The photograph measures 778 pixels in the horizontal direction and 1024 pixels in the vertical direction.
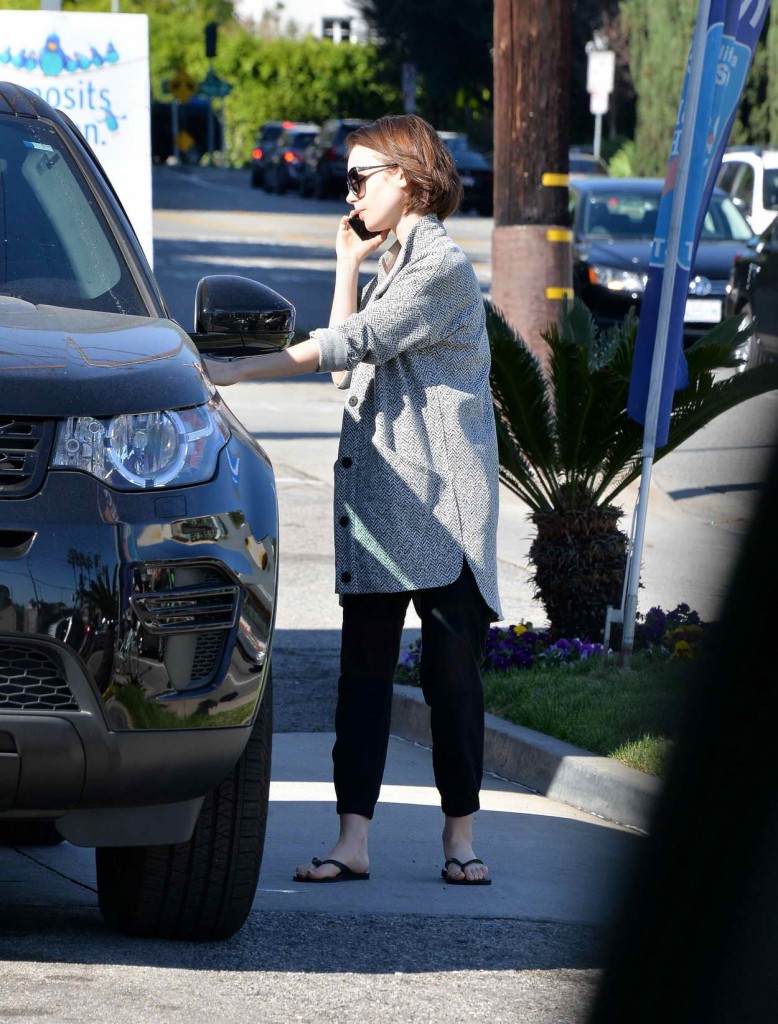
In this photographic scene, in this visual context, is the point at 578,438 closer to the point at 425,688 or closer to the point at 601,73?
the point at 425,688

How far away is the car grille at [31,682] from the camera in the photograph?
9.43ft

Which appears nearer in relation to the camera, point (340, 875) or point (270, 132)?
point (340, 875)

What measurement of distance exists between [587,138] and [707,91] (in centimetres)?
5046

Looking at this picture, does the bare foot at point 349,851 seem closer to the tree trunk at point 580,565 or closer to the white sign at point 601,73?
the tree trunk at point 580,565

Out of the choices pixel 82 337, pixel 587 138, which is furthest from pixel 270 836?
pixel 587 138

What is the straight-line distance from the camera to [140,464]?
303 centimetres

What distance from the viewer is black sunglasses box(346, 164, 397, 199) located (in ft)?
13.3

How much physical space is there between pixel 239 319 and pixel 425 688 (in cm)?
96

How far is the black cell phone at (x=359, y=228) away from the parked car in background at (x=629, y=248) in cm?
1275

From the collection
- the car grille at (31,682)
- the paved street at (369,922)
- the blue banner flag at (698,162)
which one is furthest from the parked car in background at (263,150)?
the car grille at (31,682)

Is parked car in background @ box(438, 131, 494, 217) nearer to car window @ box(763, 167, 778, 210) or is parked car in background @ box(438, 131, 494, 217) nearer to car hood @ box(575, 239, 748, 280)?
car window @ box(763, 167, 778, 210)

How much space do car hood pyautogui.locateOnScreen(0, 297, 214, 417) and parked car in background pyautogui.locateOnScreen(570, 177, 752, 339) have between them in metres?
13.7

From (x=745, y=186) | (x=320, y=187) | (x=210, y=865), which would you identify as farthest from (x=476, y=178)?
(x=210, y=865)

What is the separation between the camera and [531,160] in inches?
368
